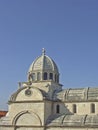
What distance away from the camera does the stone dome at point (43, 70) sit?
46.2 meters

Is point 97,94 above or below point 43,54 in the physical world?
below

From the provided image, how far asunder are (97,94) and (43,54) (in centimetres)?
1042

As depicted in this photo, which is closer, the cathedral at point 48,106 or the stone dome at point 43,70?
the cathedral at point 48,106

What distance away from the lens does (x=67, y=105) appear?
43688 millimetres

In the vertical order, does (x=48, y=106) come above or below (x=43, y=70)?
below

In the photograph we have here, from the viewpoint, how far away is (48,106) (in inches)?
1702

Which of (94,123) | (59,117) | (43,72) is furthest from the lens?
(43,72)

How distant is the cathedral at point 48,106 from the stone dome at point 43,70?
0.16 m

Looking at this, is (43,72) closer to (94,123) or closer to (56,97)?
(56,97)

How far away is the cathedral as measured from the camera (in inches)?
1630

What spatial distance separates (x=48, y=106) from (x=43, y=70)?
5.73m

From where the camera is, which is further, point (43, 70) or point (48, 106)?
point (43, 70)

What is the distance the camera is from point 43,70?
152 feet

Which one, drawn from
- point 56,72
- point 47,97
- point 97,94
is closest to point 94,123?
point 97,94
